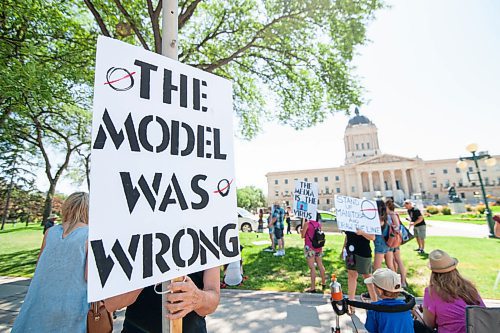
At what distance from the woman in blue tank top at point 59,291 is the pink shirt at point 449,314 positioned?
3147 mm

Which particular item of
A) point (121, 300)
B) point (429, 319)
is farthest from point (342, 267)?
point (121, 300)

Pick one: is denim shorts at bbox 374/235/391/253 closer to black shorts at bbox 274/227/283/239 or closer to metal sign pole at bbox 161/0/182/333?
black shorts at bbox 274/227/283/239

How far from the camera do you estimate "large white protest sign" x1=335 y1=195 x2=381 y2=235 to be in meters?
4.67

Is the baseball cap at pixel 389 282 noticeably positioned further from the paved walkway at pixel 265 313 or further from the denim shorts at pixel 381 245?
the denim shorts at pixel 381 245

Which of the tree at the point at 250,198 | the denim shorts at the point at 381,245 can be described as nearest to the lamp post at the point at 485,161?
the denim shorts at the point at 381,245

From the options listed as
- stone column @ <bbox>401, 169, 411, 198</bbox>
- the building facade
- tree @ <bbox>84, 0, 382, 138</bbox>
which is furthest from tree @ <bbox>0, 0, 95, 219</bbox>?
stone column @ <bbox>401, 169, 411, 198</bbox>

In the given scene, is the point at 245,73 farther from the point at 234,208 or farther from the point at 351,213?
the point at 234,208

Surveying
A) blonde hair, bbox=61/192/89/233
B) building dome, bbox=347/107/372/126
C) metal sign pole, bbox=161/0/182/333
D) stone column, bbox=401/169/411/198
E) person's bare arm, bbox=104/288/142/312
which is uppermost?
building dome, bbox=347/107/372/126

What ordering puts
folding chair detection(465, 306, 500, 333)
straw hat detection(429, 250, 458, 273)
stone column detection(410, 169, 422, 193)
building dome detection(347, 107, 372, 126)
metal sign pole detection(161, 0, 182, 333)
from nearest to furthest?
metal sign pole detection(161, 0, 182, 333) → folding chair detection(465, 306, 500, 333) → straw hat detection(429, 250, 458, 273) → stone column detection(410, 169, 422, 193) → building dome detection(347, 107, 372, 126)

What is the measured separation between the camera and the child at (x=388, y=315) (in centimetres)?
235

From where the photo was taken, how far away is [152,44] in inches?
388

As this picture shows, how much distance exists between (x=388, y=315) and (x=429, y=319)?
0.56 metres

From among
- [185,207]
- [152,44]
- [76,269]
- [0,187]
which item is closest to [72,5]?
[152,44]

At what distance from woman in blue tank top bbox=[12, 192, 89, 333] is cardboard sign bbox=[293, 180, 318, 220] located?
15.7 feet
